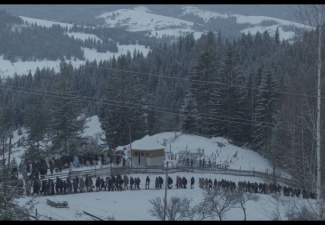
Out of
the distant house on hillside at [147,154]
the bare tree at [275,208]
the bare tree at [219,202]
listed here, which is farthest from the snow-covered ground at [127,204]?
the distant house on hillside at [147,154]

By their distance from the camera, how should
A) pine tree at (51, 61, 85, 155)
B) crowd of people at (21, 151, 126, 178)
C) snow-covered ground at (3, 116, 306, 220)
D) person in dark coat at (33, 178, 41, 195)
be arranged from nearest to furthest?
snow-covered ground at (3, 116, 306, 220)
person in dark coat at (33, 178, 41, 195)
crowd of people at (21, 151, 126, 178)
pine tree at (51, 61, 85, 155)

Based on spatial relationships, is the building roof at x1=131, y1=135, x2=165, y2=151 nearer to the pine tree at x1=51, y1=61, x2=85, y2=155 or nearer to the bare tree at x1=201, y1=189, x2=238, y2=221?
the pine tree at x1=51, y1=61, x2=85, y2=155

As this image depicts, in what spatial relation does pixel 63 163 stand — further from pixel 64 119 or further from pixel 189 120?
pixel 189 120

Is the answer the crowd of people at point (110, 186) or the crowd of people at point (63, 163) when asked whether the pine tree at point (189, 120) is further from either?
the crowd of people at point (110, 186)

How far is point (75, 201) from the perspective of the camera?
19.7 m

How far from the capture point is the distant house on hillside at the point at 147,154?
95.8ft

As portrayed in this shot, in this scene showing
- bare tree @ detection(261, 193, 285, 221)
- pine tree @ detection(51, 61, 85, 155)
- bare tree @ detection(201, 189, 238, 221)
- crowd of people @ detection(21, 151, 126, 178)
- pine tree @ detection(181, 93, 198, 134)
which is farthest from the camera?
pine tree @ detection(181, 93, 198, 134)

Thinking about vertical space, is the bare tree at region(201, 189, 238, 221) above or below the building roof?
above

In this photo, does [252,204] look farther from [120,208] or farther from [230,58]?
[230,58]

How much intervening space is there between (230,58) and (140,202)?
24.3m

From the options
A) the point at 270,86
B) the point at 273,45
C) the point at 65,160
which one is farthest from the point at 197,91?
the point at 273,45

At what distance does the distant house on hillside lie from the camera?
29.2 metres

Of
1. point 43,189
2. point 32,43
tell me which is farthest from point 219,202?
point 32,43

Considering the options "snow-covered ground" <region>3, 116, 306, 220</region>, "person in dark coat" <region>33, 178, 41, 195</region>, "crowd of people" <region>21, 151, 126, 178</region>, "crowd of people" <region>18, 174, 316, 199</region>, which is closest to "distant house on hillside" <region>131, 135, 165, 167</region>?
"crowd of people" <region>21, 151, 126, 178</region>
